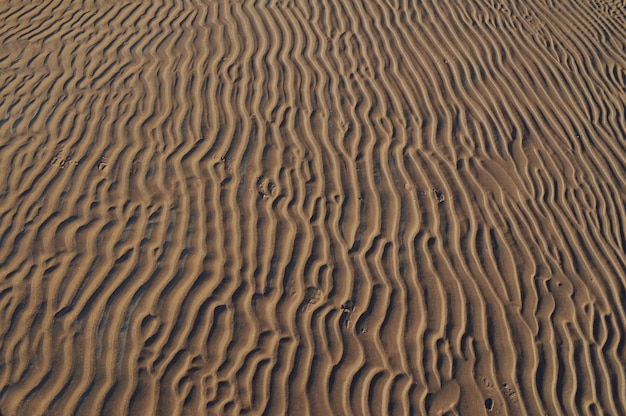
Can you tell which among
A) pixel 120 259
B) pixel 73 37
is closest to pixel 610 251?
pixel 120 259

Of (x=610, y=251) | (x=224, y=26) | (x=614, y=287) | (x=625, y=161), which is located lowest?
(x=614, y=287)

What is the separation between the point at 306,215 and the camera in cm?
544

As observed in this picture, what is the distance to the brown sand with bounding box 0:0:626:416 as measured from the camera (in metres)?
4.51

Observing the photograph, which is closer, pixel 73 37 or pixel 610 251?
pixel 610 251

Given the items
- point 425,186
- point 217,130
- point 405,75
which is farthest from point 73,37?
point 425,186

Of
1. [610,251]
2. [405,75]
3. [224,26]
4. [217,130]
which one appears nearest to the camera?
[610,251]

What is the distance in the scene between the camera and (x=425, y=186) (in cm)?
578

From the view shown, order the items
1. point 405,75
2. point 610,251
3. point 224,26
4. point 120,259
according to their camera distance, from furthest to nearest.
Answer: point 224,26, point 405,75, point 610,251, point 120,259

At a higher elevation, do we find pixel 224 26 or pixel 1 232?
pixel 224 26

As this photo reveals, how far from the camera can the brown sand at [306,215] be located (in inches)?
178

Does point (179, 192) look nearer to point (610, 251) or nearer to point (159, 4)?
point (159, 4)

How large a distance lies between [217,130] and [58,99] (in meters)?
2.20

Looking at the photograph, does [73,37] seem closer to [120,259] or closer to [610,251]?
[120,259]

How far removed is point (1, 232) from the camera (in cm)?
514
